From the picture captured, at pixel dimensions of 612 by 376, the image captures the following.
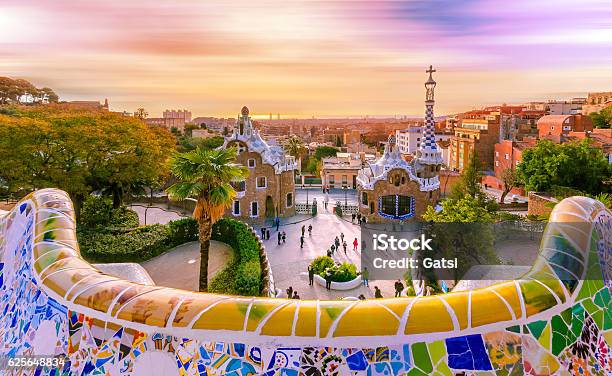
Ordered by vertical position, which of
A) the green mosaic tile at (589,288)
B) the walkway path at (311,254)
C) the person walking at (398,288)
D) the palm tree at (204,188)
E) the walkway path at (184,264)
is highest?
the green mosaic tile at (589,288)

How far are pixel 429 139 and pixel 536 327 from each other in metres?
34.2

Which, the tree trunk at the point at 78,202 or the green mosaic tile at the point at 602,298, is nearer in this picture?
the green mosaic tile at the point at 602,298

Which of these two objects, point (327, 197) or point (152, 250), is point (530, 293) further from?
point (327, 197)

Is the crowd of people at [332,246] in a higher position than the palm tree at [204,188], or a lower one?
A: lower

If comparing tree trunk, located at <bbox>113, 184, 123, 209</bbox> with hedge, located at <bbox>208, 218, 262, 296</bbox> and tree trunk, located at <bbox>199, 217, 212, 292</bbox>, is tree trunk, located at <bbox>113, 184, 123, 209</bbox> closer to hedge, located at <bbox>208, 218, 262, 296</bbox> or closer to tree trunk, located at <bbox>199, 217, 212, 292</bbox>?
hedge, located at <bbox>208, 218, 262, 296</bbox>

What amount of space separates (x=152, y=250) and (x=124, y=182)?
34.2 ft

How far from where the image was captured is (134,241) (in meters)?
24.8

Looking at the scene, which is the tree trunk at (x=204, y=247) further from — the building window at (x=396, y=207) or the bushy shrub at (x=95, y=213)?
the building window at (x=396, y=207)

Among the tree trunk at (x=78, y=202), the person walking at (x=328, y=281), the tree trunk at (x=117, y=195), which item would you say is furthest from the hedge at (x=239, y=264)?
the tree trunk at (x=117, y=195)

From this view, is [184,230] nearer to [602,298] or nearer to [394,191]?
[394,191]

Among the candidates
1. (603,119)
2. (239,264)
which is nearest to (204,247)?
(239,264)

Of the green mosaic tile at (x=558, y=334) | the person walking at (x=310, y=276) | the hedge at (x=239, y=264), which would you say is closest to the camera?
the green mosaic tile at (x=558, y=334)

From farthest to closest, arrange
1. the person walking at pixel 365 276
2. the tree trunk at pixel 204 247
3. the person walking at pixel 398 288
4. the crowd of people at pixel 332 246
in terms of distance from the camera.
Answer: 1. the person walking at pixel 365 276
2. the crowd of people at pixel 332 246
3. the person walking at pixel 398 288
4. the tree trunk at pixel 204 247

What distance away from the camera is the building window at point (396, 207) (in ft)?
116
